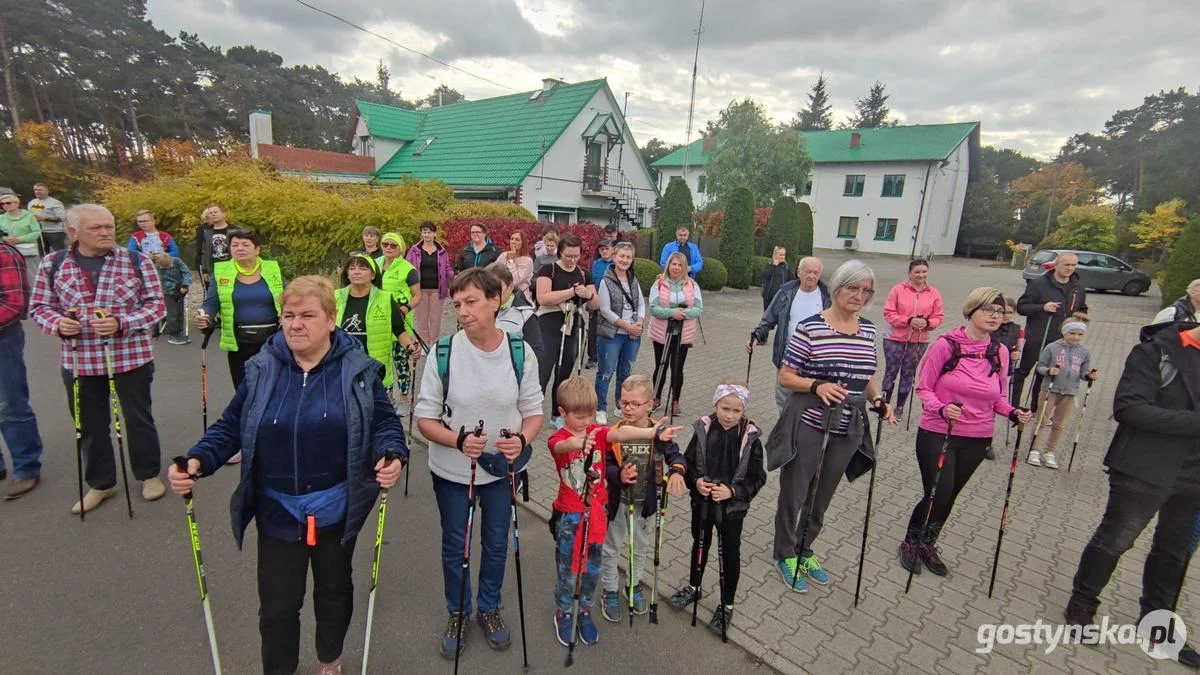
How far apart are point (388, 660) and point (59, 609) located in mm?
2009

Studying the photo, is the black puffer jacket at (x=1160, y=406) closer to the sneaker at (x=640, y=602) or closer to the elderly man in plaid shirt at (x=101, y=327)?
the sneaker at (x=640, y=602)

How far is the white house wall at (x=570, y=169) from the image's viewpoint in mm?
22422

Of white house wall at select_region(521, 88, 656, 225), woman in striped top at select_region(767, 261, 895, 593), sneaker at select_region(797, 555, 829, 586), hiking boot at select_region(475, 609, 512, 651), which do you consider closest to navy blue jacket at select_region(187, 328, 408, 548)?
hiking boot at select_region(475, 609, 512, 651)

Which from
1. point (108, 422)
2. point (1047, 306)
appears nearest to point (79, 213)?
point (108, 422)

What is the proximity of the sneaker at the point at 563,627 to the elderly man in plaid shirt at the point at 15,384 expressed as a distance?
14.7 ft

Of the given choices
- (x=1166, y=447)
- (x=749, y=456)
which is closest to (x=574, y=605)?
(x=749, y=456)

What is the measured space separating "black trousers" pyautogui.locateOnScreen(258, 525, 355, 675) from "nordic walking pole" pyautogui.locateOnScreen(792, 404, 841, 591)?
283 cm

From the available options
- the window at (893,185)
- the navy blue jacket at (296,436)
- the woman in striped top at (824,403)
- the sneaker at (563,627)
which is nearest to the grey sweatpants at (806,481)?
the woman in striped top at (824,403)

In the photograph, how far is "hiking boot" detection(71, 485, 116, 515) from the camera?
397 centimetres

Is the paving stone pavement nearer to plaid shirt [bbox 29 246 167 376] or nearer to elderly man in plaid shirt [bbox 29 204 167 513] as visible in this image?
elderly man in plaid shirt [bbox 29 204 167 513]

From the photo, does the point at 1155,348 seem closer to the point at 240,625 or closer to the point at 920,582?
the point at 920,582

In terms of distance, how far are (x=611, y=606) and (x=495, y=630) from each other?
28.5 inches

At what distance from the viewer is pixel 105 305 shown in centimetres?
379

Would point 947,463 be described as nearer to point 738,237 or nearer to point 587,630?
point 587,630
